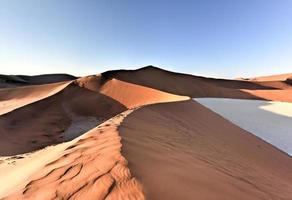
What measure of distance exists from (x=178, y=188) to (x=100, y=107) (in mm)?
12958

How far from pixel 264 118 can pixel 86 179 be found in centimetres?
1150

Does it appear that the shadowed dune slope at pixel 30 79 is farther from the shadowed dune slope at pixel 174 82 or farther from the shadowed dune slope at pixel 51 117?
the shadowed dune slope at pixel 51 117

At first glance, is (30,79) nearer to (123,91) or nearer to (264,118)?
(123,91)

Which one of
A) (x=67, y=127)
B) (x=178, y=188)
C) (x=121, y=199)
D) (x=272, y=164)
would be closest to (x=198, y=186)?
(x=178, y=188)

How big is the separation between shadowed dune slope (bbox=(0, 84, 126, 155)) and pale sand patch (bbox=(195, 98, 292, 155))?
5.80 m

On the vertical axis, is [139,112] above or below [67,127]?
above

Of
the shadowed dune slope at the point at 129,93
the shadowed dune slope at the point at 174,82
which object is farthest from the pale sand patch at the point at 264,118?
the shadowed dune slope at the point at 174,82

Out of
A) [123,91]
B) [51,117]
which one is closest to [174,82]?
[123,91]

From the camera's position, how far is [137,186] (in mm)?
2486

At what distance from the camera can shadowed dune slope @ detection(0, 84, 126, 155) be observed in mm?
9453

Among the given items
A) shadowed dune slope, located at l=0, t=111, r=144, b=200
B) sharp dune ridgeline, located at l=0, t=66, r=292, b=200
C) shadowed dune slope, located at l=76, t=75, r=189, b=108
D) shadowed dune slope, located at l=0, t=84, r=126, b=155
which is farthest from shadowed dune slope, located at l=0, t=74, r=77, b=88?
shadowed dune slope, located at l=0, t=111, r=144, b=200

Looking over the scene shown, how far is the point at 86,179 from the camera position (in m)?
2.80

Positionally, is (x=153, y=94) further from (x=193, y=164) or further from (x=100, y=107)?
(x=193, y=164)

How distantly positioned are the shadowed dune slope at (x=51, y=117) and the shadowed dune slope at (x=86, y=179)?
5.45m
